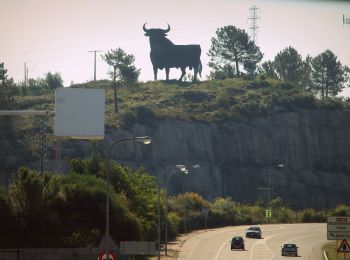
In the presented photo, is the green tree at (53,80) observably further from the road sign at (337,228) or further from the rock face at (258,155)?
the road sign at (337,228)

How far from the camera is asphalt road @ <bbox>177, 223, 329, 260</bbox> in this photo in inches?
2872

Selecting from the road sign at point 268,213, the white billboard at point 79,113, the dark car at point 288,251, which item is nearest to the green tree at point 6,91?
the road sign at point 268,213

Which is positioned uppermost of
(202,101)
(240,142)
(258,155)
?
(202,101)

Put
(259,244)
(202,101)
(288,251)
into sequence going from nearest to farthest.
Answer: (288,251) → (259,244) → (202,101)

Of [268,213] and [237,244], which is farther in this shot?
[268,213]

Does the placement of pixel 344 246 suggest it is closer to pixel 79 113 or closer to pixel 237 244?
pixel 237 244

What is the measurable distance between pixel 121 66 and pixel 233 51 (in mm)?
32713

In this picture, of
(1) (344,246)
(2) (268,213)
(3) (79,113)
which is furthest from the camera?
(2) (268,213)

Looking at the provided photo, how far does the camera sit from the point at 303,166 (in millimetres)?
149875

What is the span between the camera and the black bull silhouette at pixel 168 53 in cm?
15562

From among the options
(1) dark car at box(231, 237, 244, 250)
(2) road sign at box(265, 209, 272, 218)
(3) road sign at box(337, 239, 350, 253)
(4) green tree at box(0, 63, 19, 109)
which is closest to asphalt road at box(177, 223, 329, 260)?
(1) dark car at box(231, 237, 244, 250)

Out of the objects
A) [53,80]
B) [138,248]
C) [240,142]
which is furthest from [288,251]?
[53,80]

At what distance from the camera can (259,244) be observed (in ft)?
286

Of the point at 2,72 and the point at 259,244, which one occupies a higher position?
the point at 2,72
